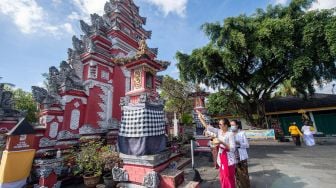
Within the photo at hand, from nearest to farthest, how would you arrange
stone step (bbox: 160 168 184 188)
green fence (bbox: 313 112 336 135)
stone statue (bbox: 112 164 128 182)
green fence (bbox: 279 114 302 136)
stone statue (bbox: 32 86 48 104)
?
stone step (bbox: 160 168 184 188)
stone statue (bbox: 112 164 128 182)
stone statue (bbox: 32 86 48 104)
green fence (bbox: 313 112 336 135)
green fence (bbox: 279 114 302 136)

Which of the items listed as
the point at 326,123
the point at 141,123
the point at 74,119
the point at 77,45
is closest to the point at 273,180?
the point at 141,123

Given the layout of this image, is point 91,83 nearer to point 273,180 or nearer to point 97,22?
point 97,22

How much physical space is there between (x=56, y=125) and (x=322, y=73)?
62.0 feet

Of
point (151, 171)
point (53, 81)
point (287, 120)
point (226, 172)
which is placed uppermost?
point (53, 81)

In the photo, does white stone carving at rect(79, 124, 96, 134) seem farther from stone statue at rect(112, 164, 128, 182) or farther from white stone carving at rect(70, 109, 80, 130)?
stone statue at rect(112, 164, 128, 182)

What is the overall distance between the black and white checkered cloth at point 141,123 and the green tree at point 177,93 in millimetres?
17423

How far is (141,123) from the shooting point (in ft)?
18.0

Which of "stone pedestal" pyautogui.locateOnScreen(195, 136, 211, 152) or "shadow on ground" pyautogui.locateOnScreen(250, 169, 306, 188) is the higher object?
"stone pedestal" pyautogui.locateOnScreen(195, 136, 211, 152)

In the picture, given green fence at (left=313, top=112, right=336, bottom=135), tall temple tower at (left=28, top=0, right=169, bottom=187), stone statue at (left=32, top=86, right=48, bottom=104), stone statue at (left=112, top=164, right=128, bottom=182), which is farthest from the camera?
green fence at (left=313, top=112, right=336, bottom=135)

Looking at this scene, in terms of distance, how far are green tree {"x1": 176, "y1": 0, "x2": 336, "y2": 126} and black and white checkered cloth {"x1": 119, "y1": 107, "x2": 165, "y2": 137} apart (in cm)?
1081

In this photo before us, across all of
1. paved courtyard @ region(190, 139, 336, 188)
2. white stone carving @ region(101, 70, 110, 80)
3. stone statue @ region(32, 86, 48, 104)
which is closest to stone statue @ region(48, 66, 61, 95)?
stone statue @ region(32, 86, 48, 104)

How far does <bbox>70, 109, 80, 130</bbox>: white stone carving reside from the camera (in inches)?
317

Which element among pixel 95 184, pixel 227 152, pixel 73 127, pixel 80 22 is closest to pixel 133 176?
pixel 95 184

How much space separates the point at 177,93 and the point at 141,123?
60.3 ft
